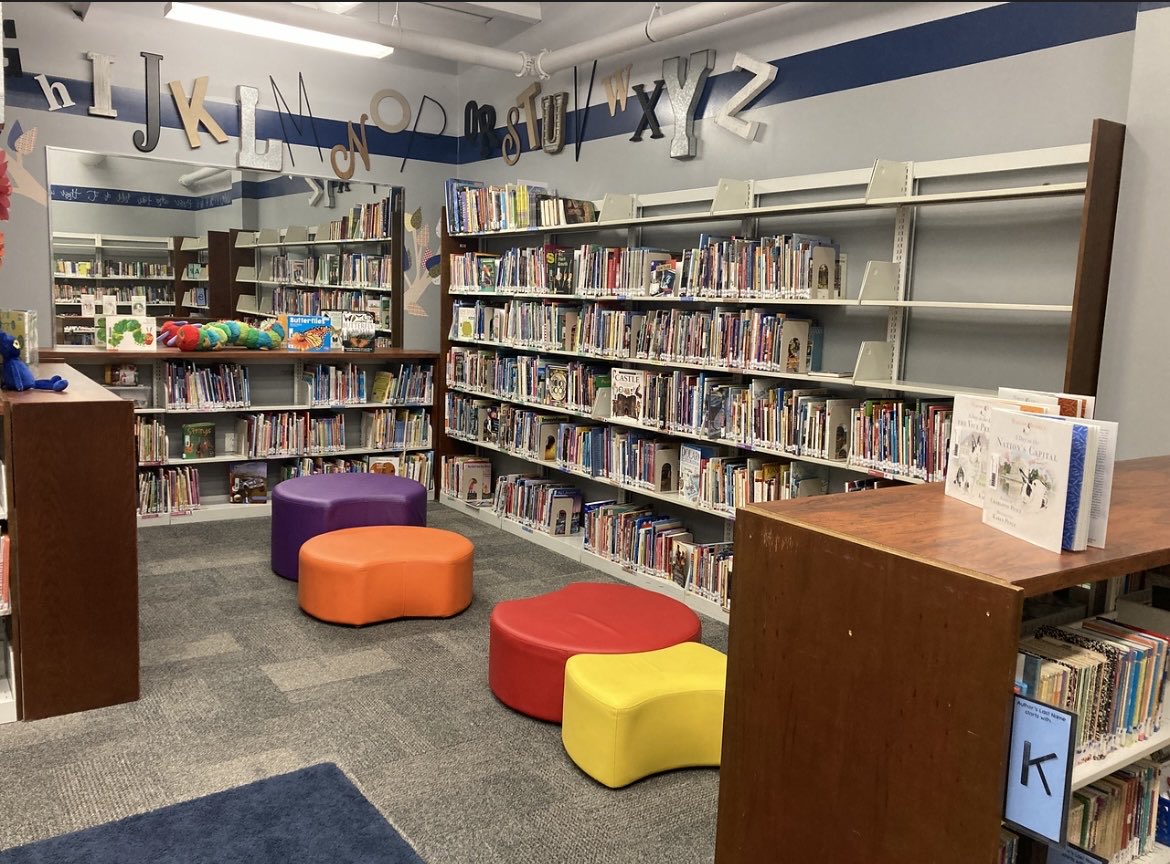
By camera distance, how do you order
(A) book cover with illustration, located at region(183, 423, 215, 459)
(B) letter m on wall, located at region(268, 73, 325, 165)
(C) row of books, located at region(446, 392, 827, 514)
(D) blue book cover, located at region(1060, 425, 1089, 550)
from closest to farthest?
(D) blue book cover, located at region(1060, 425, 1089, 550)
(C) row of books, located at region(446, 392, 827, 514)
(A) book cover with illustration, located at region(183, 423, 215, 459)
(B) letter m on wall, located at region(268, 73, 325, 165)

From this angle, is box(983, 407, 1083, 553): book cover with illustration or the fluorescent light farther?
the fluorescent light

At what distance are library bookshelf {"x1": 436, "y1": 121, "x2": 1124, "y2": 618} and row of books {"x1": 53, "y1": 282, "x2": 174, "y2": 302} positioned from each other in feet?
8.95

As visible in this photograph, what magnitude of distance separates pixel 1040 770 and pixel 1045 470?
0.58m

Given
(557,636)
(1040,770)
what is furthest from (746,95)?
(1040,770)

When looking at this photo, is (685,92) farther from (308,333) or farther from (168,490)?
(168,490)

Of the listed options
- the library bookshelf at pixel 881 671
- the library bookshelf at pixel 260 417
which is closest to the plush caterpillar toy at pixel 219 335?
the library bookshelf at pixel 260 417

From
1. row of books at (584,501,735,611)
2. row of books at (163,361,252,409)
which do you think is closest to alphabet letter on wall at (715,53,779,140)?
row of books at (584,501,735,611)

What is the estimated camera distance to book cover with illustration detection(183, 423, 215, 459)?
635 cm

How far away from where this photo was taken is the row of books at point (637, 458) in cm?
457

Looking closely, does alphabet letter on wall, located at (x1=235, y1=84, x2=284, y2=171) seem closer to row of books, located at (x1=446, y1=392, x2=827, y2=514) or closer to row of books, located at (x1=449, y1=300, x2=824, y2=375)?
row of books, located at (x1=449, y1=300, x2=824, y2=375)

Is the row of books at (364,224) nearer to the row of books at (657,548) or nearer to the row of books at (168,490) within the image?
the row of books at (168,490)

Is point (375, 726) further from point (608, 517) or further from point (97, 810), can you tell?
point (608, 517)

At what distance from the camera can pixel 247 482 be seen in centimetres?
662

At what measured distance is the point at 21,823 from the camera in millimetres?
2738
